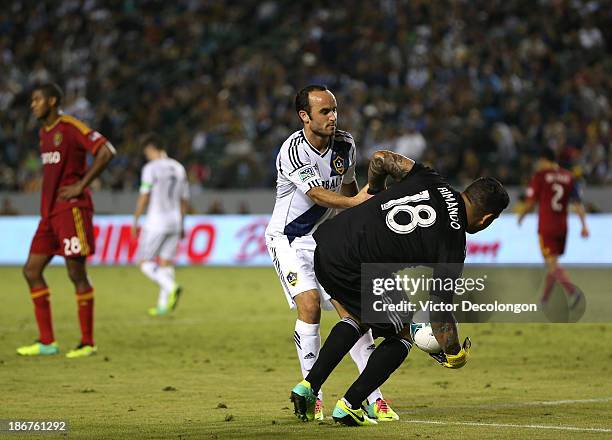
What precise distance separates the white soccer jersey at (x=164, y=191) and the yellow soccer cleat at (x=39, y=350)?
5234mm

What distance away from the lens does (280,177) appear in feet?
27.8

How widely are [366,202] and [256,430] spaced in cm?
156

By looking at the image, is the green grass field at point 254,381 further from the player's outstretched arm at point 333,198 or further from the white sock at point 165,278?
the player's outstretched arm at point 333,198

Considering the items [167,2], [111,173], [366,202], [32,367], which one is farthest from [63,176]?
[167,2]

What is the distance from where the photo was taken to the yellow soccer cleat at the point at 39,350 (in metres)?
12.3

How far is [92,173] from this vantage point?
12.0m

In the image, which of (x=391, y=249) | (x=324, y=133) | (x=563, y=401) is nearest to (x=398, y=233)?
(x=391, y=249)

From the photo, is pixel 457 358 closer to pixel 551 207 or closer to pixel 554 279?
pixel 554 279

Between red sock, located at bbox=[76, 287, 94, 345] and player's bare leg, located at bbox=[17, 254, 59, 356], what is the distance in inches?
13.2

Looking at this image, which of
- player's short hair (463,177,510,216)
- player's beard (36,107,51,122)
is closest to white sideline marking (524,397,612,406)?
player's short hair (463,177,510,216)

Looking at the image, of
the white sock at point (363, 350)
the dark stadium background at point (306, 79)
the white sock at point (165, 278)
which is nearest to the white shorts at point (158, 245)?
the white sock at point (165, 278)

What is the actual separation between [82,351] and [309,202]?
458 centimetres

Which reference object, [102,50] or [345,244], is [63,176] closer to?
[345,244]

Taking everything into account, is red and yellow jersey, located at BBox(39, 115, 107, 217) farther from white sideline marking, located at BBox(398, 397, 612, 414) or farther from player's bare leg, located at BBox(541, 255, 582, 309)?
player's bare leg, located at BBox(541, 255, 582, 309)
